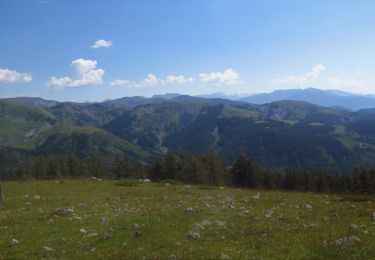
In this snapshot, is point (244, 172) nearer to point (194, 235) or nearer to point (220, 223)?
point (220, 223)

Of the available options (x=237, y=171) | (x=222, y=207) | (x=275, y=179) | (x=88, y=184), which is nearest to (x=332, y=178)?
(x=275, y=179)

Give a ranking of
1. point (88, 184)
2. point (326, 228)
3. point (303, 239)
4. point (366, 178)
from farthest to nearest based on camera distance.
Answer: point (366, 178) < point (88, 184) < point (326, 228) < point (303, 239)

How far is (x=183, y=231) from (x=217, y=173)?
9034 cm

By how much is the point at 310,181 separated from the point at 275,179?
1426cm

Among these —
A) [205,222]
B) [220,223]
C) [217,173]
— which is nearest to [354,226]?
[220,223]

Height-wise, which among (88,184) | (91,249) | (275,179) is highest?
(91,249)

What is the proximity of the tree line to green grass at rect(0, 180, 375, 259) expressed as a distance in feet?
204

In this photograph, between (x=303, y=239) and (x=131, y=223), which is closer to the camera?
(x=303, y=239)

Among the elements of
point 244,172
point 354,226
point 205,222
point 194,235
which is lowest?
point 244,172

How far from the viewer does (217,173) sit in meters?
109

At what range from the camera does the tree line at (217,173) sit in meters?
101

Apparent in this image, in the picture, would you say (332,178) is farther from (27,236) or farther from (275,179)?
(27,236)

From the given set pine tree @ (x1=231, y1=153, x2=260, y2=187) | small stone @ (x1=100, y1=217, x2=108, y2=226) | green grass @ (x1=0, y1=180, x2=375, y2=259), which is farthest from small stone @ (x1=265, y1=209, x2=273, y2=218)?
pine tree @ (x1=231, y1=153, x2=260, y2=187)

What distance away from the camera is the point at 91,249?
53.4 feet
